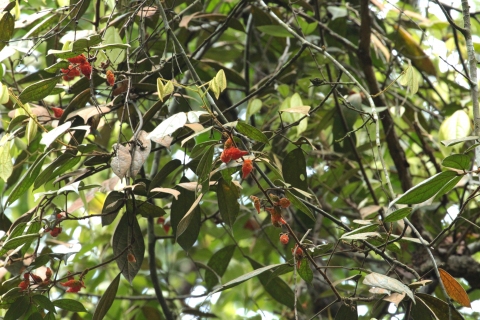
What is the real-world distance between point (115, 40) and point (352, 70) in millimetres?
920

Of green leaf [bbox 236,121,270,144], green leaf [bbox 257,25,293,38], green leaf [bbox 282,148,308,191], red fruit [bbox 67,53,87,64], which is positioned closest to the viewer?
green leaf [bbox 236,121,270,144]

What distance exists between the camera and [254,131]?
0.93 metres

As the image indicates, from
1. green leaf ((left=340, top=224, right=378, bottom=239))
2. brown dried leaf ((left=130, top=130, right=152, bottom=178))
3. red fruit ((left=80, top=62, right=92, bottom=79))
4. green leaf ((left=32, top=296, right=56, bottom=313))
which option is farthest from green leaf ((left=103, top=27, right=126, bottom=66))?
green leaf ((left=340, top=224, right=378, bottom=239))

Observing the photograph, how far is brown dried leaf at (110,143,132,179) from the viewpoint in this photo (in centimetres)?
93

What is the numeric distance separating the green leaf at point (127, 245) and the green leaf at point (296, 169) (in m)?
0.29

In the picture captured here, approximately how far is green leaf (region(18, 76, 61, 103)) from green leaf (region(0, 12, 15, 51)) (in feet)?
0.47

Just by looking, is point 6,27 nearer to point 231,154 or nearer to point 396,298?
point 231,154

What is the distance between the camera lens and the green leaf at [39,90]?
1.08 m

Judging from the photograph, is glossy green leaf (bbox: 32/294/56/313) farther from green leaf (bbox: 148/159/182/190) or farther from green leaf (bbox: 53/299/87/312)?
green leaf (bbox: 148/159/182/190)

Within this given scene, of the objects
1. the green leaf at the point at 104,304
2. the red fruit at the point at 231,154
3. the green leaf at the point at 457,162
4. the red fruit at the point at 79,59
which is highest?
the red fruit at the point at 79,59

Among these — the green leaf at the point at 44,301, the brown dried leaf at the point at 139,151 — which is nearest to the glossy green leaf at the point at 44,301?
the green leaf at the point at 44,301

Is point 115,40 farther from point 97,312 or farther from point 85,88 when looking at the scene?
point 97,312

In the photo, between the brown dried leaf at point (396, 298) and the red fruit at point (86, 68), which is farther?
the red fruit at point (86, 68)

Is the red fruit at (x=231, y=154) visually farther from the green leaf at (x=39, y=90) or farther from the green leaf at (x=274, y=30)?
the green leaf at (x=274, y=30)
